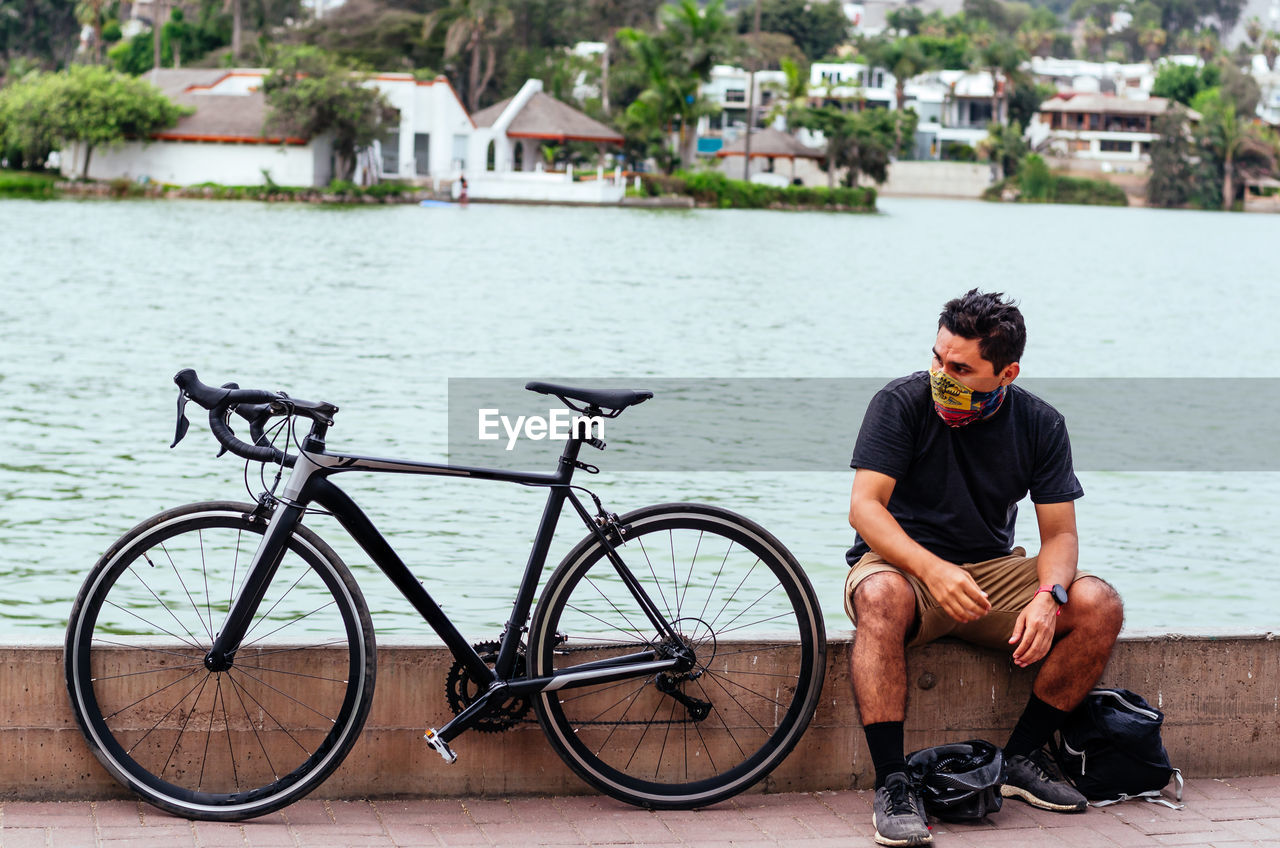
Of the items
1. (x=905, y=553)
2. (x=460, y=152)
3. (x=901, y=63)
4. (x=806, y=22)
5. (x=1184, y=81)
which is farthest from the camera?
(x=806, y=22)

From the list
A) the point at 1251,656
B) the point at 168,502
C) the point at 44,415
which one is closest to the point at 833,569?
the point at 168,502

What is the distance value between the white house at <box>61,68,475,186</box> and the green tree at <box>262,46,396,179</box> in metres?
1.04

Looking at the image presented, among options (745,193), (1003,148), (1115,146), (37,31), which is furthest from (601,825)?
(1115,146)

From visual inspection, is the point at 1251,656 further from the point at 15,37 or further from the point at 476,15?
the point at 15,37

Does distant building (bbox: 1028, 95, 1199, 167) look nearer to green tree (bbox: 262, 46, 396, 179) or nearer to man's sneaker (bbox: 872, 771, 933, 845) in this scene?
green tree (bbox: 262, 46, 396, 179)

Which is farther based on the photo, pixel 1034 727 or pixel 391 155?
pixel 391 155

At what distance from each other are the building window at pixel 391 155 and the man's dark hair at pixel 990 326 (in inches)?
3152

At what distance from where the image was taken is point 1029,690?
5.12 meters

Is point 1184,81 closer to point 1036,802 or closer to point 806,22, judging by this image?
point 806,22

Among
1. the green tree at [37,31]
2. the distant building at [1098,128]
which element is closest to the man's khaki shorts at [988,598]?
the green tree at [37,31]

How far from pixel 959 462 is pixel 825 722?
0.87 meters

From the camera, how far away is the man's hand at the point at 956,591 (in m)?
4.64

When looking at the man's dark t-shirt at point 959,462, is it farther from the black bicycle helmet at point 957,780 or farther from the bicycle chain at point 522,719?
the bicycle chain at point 522,719

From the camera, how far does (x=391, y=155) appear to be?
83.9m
